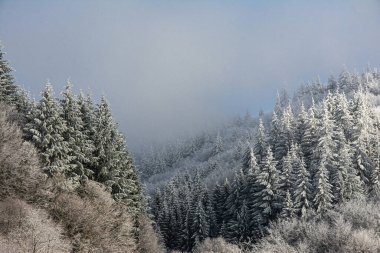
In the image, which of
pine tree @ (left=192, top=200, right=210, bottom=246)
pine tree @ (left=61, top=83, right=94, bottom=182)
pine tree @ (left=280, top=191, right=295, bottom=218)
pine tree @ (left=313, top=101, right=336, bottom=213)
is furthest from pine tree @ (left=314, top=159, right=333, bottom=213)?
pine tree @ (left=61, top=83, right=94, bottom=182)

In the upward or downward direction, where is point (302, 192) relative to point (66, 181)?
downward

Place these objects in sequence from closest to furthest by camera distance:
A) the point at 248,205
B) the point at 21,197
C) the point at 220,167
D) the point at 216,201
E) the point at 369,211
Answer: the point at 21,197 < the point at 369,211 < the point at 248,205 < the point at 216,201 < the point at 220,167

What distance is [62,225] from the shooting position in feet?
108

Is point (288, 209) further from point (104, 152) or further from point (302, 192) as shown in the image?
point (104, 152)

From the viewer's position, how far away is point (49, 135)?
1457 inches

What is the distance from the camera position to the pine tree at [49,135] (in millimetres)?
36875

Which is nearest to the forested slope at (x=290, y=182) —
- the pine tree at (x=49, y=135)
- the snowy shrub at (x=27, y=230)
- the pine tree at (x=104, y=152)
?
the pine tree at (x=104, y=152)

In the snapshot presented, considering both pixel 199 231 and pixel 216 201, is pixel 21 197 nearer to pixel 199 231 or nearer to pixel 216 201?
pixel 199 231

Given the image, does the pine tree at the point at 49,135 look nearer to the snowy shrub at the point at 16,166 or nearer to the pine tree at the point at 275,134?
the snowy shrub at the point at 16,166

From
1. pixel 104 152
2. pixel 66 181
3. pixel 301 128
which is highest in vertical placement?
pixel 301 128

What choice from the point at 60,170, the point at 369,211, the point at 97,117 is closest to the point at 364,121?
the point at 369,211

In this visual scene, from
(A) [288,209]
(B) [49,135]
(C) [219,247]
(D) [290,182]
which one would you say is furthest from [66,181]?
(D) [290,182]

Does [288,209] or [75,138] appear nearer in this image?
[75,138]

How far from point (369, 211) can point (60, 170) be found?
38.7m
